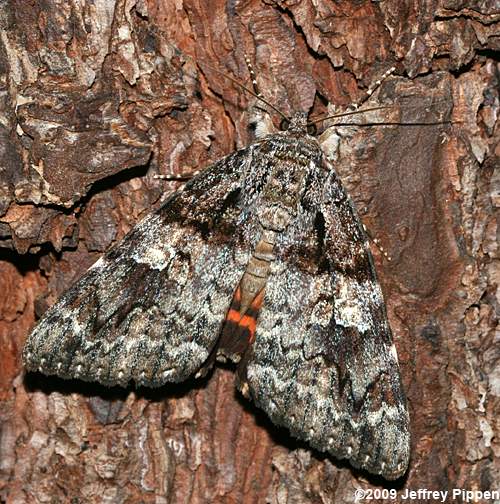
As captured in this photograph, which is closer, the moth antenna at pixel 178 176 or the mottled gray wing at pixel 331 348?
the mottled gray wing at pixel 331 348

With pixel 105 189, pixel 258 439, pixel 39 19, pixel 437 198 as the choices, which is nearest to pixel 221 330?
pixel 258 439

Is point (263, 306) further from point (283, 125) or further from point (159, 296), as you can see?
point (283, 125)

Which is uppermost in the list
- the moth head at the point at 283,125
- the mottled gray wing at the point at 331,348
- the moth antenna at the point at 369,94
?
the moth antenna at the point at 369,94

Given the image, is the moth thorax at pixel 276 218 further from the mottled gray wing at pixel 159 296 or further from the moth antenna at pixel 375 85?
the moth antenna at pixel 375 85

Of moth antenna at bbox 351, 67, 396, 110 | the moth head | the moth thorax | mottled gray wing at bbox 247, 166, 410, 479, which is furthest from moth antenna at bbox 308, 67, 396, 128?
the moth thorax

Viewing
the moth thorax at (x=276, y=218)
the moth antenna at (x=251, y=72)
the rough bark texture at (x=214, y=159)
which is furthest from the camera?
the moth thorax at (x=276, y=218)

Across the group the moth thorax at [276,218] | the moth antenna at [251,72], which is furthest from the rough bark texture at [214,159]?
the moth thorax at [276,218]
